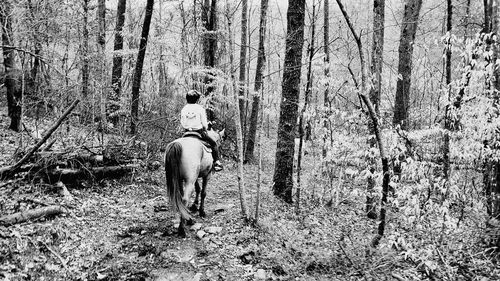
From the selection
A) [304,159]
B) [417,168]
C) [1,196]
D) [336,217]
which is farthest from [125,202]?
[304,159]

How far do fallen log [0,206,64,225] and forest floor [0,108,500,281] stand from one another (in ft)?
0.37

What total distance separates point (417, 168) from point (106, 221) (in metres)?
6.12

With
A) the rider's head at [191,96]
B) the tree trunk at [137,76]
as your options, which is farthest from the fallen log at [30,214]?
the tree trunk at [137,76]

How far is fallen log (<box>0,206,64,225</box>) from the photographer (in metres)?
5.92

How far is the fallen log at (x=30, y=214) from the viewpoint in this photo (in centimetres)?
592

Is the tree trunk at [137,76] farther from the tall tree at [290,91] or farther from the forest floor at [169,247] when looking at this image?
the tall tree at [290,91]

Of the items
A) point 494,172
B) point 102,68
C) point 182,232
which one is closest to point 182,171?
point 182,232

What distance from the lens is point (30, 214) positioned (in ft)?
20.6

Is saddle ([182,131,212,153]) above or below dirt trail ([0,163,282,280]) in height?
above

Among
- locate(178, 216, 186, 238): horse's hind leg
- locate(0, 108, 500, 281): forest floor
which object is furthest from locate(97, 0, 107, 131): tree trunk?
locate(178, 216, 186, 238): horse's hind leg

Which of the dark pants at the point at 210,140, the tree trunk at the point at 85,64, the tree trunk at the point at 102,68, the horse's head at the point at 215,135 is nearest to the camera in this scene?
the dark pants at the point at 210,140

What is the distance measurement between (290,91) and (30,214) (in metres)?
6.19

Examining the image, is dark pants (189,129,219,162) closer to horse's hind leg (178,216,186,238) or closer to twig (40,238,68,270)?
horse's hind leg (178,216,186,238)

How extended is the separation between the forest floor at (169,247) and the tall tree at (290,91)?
3.76ft
